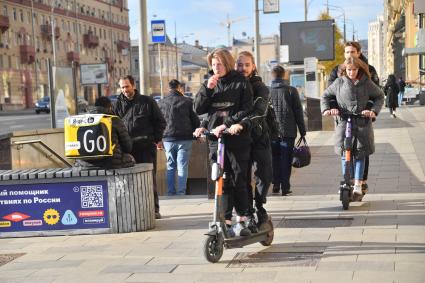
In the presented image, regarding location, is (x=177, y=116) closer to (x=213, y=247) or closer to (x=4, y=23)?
(x=213, y=247)

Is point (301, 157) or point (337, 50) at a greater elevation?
point (337, 50)

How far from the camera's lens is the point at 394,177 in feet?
38.0

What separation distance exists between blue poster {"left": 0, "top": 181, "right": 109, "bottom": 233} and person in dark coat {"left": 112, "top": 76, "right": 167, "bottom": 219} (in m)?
1.12

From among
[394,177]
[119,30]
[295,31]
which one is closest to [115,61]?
[119,30]

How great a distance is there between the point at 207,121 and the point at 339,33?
208 feet

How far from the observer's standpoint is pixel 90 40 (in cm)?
9731

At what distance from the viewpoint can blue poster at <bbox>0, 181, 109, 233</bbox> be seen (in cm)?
788

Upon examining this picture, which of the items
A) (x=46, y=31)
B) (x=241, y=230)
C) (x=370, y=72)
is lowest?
(x=241, y=230)

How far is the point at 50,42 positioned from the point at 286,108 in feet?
262

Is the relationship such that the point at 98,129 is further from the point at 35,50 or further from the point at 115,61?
the point at 115,61

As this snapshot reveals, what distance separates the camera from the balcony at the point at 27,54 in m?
78.3

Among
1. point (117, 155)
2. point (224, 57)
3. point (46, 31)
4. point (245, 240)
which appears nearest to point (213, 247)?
point (245, 240)

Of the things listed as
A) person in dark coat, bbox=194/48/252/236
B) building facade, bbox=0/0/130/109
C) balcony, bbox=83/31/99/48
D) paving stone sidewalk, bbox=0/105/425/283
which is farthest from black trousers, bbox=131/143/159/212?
balcony, bbox=83/31/99/48

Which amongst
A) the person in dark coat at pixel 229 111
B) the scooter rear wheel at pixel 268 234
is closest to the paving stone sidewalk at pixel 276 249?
the scooter rear wheel at pixel 268 234
